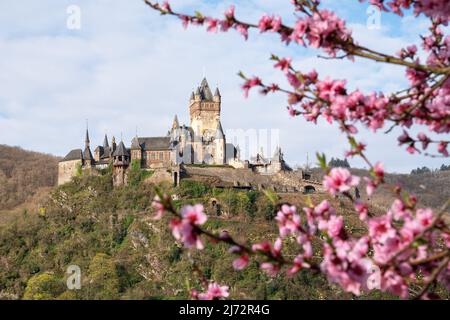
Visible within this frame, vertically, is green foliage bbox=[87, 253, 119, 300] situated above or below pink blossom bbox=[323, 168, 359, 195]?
below

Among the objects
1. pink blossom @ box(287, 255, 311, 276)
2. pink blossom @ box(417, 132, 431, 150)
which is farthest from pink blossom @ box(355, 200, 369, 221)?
pink blossom @ box(417, 132, 431, 150)

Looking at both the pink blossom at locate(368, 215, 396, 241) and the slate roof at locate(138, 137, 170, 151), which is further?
the slate roof at locate(138, 137, 170, 151)

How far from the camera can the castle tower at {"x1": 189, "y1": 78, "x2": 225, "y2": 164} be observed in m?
67.6

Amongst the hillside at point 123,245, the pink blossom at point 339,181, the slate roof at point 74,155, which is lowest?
the hillside at point 123,245

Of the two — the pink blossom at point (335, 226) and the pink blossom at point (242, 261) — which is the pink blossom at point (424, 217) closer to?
the pink blossom at point (335, 226)

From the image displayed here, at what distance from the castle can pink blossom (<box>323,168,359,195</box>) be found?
5590cm

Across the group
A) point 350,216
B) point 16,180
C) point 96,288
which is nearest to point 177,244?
point 96,288

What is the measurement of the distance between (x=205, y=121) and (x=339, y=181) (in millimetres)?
65835

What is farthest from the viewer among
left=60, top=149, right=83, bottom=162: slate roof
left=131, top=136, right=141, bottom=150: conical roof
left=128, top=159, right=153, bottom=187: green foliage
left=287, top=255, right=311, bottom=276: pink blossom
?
left=60, top=149, right=83, bottom=162: slate roof

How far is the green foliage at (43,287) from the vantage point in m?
51.3

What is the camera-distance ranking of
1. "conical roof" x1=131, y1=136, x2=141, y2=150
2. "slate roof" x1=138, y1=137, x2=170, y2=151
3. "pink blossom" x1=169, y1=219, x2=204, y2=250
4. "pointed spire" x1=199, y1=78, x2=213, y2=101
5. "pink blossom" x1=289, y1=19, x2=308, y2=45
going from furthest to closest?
"pointed spire" x1=199, y1=78, x2=213, y2=101 < "slate roof" x1=138, y1=137, x2=170, y2=151 < "conical roof" x1=131, y1=136, x2=141, y2=150 < "pink blossom" x1=289, y1=19, x2=308, y2=45 < "pink blossom" x1=169, y1=219, x2=204, y2=250

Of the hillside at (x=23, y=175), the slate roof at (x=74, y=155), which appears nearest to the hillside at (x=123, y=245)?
the slate roof at (x=74, y=155)

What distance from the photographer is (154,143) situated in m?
66.7

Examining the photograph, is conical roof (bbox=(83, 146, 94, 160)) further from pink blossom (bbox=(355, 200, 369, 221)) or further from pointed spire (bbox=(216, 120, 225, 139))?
pink blossom (bbox=(355, 200, 369, 221))
